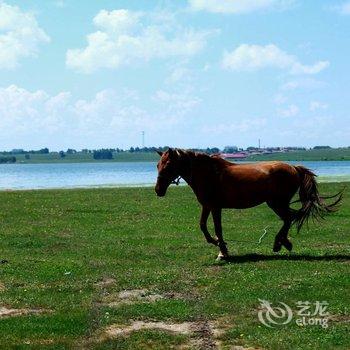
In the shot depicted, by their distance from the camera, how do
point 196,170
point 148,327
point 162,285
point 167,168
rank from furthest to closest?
point 196,170 < point 167,168 < point 162,285 < point 148,327

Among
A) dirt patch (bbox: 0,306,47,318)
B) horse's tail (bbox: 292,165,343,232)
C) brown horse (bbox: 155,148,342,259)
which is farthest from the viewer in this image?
horse's tail (bbox: 292,165,343,232)

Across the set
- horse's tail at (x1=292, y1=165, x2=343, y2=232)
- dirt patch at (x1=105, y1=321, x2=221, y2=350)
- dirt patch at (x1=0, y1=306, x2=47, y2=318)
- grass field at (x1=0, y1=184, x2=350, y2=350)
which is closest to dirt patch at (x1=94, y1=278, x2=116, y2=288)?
grass field at (x1=0, y1=184, x2=350, y2=350)

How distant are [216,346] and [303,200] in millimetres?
7175

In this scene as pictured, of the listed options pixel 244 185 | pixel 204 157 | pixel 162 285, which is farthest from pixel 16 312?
pixel 244 185

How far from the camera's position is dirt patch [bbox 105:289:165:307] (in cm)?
1111

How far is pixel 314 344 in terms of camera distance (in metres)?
8.50

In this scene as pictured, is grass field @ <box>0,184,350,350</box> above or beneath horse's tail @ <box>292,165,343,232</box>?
beneath

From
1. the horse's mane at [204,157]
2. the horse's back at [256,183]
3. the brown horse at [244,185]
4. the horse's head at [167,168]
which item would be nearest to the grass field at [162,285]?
the brown horse at [244,185]

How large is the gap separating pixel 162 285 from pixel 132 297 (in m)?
0.98

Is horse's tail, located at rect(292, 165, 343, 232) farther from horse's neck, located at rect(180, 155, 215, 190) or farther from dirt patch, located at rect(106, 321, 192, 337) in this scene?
dirt patch, located at rect(106, 321, 192, 337)

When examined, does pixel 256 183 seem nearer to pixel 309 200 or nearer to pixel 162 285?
pixel 309 200

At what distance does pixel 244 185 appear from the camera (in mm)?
14625

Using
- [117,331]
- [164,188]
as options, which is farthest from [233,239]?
[117,331]

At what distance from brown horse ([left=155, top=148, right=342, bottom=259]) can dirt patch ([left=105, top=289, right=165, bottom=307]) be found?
10.9ft
